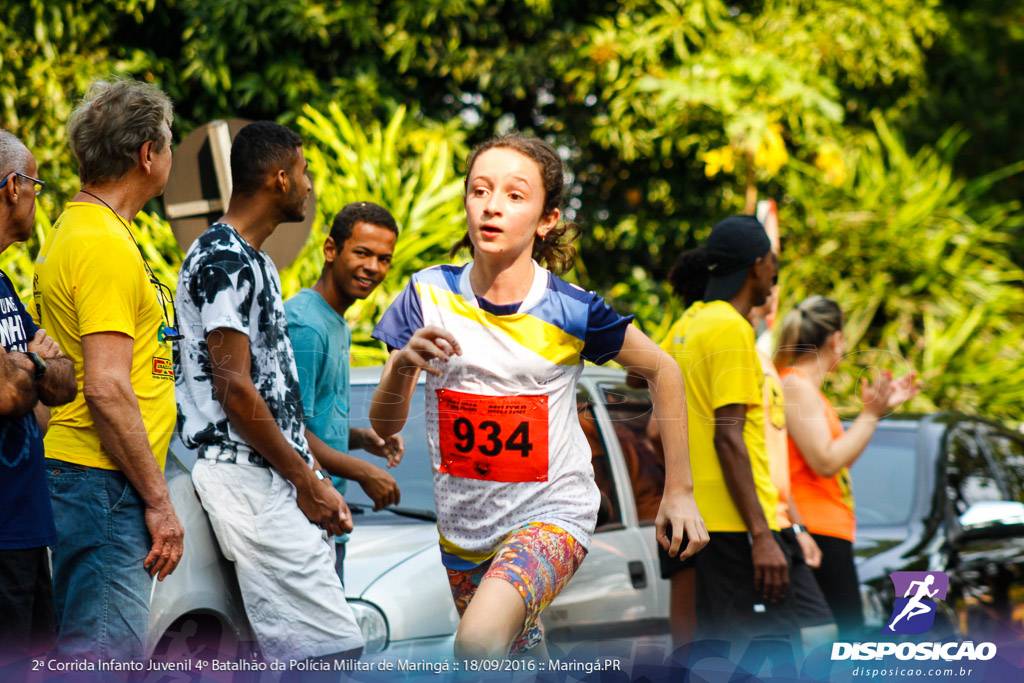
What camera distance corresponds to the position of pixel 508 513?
2803 millimetres

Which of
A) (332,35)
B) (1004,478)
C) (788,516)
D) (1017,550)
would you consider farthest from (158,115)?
(332,35)

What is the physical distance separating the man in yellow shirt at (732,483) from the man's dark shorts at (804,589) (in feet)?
0.62

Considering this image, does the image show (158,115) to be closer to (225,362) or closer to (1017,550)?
(225,362)

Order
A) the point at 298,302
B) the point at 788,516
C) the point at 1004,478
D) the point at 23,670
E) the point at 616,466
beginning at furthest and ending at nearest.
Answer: the point at 1004,478
the point at 616,466
the point at 788,516
the point at 298,302
the point at 23,670

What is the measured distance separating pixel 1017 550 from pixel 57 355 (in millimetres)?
5055

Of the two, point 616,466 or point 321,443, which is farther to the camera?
point 616,466

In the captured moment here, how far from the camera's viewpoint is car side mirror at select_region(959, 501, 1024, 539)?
5344 millimetres

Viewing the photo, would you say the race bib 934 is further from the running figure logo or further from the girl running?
the running figure logo

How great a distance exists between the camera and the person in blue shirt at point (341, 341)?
349 centimetres

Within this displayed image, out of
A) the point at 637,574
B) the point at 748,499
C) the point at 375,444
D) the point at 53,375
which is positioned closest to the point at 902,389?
the point at 748,499

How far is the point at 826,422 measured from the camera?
15.3 ft

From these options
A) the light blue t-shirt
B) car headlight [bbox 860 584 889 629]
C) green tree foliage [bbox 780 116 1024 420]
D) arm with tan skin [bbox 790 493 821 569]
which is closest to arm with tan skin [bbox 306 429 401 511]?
the light blue t-shirt

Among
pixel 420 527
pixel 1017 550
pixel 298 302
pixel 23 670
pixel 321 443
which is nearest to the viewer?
pixel 23 670

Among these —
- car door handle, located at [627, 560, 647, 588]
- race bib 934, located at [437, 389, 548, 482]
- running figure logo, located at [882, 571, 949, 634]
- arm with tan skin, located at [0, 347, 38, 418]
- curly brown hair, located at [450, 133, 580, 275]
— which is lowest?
running figure logo, located at [882, 571, 949, 634]
